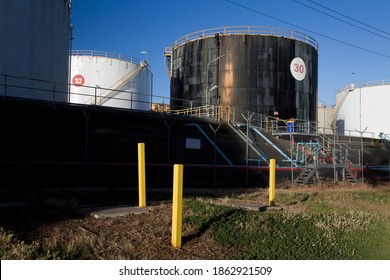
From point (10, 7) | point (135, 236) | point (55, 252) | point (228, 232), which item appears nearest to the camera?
point (55, 252)

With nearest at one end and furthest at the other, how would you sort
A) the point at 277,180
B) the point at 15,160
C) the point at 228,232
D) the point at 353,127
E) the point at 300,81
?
the point at 228,232 < the point at 15,160 < the point at 277,180 < the point at 300,81 < the point at 353,127

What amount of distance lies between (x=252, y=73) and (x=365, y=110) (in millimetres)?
22017

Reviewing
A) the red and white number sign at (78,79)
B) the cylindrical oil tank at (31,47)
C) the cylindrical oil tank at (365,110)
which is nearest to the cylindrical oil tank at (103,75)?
the red and white number sign at (78,79)

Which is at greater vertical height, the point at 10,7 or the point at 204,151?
the point at 10,7

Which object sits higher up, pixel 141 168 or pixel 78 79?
pixel 78 79

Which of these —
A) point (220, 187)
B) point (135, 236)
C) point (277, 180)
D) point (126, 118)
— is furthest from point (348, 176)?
point (135, 236)

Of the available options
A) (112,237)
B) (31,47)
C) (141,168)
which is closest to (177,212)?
(112,237)

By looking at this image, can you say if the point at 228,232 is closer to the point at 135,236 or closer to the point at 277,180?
the point at 135,236

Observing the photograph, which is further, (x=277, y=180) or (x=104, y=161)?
(x=277, y=180)

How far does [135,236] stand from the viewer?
656 centimetres

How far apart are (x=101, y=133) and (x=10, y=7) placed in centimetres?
769

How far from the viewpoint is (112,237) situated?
21.2 ft

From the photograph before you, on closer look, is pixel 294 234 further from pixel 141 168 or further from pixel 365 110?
pixel 365 110

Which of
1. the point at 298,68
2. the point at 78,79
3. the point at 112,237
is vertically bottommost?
the point at 112,237
